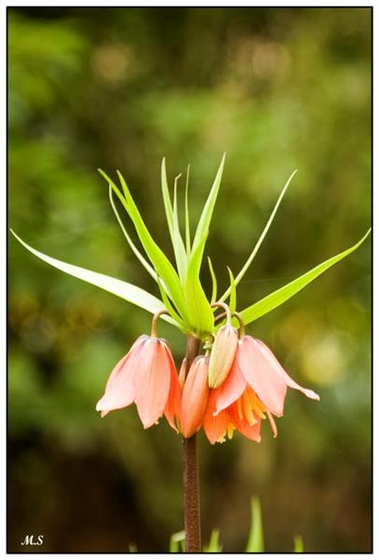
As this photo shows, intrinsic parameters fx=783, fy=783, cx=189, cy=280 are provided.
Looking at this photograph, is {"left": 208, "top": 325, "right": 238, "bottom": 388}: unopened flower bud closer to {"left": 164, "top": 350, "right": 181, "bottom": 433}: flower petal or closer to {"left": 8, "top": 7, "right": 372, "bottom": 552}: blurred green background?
{"left": 164, "top": 350, "right": 181, "bottom": 433}: flower petal

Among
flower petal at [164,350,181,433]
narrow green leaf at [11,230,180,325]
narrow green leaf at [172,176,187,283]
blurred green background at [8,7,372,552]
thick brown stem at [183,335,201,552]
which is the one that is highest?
blurred green background at [8,7,372,552]

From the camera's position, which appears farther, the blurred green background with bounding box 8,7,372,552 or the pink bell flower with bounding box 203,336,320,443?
the blurred green background with bounding box 8,7,372,552

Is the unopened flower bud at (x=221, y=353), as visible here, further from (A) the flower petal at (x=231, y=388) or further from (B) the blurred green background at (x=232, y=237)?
(B) the blurred green background at (x=232, y=237)

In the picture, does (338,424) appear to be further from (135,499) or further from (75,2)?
(75,2)

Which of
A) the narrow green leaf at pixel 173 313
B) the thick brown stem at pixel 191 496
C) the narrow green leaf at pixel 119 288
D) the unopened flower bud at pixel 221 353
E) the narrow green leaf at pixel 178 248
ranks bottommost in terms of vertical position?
the thick brown stem at pixel 191 496

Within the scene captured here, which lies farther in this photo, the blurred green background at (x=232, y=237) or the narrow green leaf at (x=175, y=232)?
the blurred green background at (x=232, y=237)

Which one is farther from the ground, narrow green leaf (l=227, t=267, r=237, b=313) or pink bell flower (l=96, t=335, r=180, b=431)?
narrow green leaf (l=227, t=267, r=237, b=313)

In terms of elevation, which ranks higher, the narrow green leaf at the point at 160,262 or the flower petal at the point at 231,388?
the narrow green leaf at the point at 160,262

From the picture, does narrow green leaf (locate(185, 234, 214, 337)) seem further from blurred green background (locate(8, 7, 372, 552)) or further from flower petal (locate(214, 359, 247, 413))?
blurred green background (locate(8, 7, 372, 552))

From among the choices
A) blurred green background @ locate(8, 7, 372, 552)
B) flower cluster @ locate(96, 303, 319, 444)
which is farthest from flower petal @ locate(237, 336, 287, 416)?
blurred green background @ locate(8, 7, 372, 552)

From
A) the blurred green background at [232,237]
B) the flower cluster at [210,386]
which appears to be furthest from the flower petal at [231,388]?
the blurred green background at [232,237]
